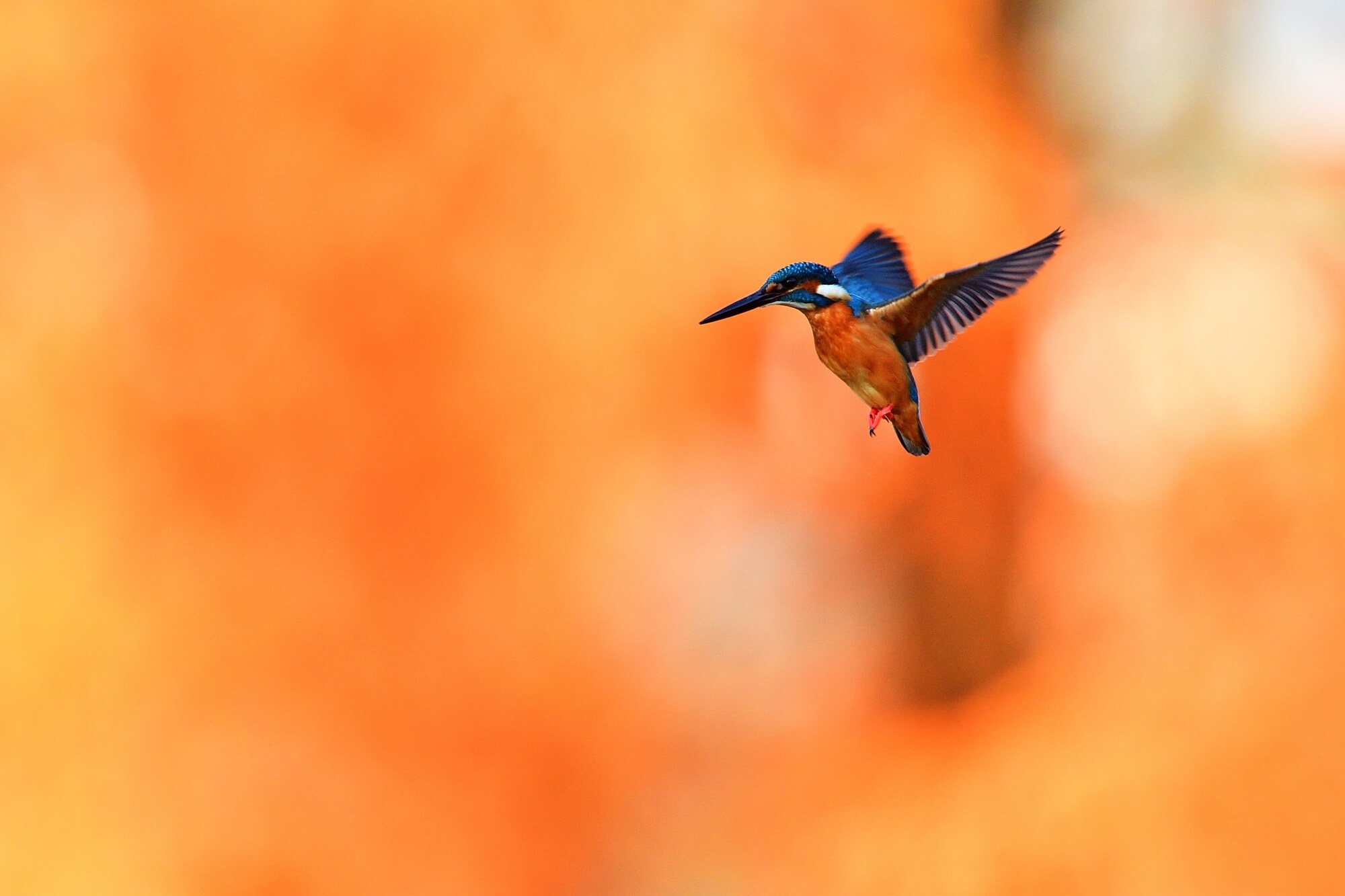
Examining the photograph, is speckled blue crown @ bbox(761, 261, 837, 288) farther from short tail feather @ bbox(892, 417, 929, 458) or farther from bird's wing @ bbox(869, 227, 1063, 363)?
short tail feather @ bbox(892, 417, 929, 458)

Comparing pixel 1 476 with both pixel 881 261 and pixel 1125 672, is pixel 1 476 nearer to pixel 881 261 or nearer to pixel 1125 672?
pixel 881 261

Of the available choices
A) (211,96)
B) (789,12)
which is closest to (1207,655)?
(789,12)

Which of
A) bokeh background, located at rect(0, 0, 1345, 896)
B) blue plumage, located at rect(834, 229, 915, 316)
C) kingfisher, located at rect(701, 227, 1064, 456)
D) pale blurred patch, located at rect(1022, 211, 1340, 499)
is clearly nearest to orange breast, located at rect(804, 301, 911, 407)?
kingfisher, located at rect(701, 227, 1064, 456)

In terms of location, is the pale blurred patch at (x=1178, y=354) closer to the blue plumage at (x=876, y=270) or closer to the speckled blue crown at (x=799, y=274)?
the blue plumage at (x=876, y=270)

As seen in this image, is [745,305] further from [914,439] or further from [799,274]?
[914,439]

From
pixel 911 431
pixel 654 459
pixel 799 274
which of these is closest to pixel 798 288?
pixel 799 274
